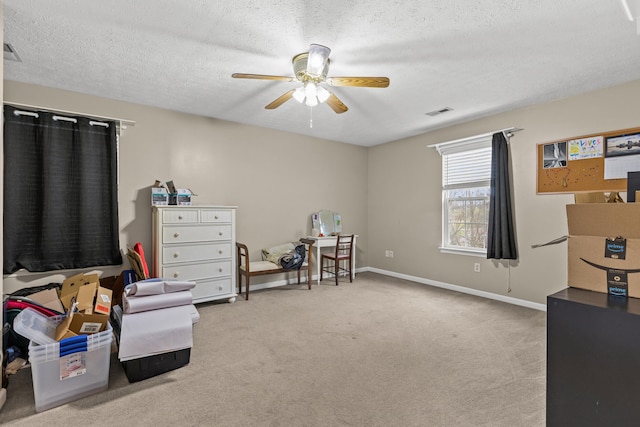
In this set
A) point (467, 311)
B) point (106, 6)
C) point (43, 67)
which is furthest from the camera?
point (467, 311)

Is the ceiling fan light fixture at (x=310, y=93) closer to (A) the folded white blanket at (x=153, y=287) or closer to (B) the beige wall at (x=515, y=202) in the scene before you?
(A) the folded white blanket at (x=153, y=287)

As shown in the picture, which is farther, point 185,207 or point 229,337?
point 185,207

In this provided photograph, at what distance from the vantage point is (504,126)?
401 centimetres

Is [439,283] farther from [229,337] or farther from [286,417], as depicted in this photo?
[286,417]

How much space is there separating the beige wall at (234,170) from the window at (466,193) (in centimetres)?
171

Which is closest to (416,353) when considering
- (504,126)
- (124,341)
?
(124,341)

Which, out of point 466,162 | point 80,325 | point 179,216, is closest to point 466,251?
point 466,162

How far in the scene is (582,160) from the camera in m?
3.37

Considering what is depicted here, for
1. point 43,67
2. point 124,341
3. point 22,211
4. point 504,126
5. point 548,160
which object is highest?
point 43,67

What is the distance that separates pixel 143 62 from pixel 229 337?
8.47ft

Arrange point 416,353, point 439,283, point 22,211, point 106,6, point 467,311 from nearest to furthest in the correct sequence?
point 106,6 < point 416,353 < point 22,211 < point 467,311 < point 439,283

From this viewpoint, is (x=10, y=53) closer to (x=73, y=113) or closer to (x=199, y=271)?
(x=73, y=113)

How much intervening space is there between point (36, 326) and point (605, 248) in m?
3.30

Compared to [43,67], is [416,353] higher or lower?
lower
